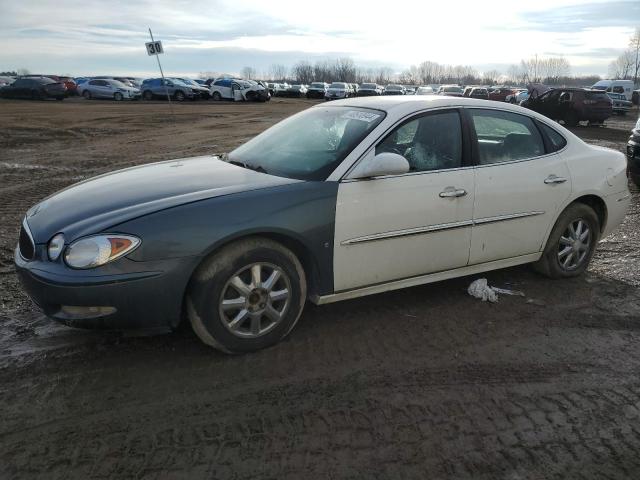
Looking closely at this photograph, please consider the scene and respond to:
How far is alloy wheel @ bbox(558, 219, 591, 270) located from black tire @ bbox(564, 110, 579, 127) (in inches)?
786

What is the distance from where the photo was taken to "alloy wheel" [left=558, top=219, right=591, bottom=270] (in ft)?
15.6

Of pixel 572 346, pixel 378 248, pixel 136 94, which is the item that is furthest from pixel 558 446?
pixel 136 94

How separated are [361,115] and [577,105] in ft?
69.8

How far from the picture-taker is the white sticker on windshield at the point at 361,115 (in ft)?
13.0

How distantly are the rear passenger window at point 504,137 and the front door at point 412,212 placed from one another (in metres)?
0.21

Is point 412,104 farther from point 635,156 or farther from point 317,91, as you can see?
point 317,91

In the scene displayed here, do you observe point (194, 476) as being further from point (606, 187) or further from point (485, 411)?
point (606, 187)

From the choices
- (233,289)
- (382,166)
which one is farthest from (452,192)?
(233,289)

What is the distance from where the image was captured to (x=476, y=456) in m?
2.57

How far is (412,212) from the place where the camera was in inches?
149

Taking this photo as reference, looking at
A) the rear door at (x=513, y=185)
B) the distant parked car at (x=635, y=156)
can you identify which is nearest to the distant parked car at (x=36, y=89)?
the distant parked car at (x=635, y=156)

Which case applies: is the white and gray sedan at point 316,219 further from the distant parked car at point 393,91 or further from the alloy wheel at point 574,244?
the distant parked car at point 393,91

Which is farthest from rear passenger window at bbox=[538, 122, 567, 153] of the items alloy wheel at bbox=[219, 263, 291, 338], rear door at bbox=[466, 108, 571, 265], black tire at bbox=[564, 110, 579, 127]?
black tire at bbox=[564, 110, 579, 127]

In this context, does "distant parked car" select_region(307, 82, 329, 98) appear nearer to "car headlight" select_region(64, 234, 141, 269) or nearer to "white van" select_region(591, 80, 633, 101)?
"white van" select_region(591, 80, 633, 101)
